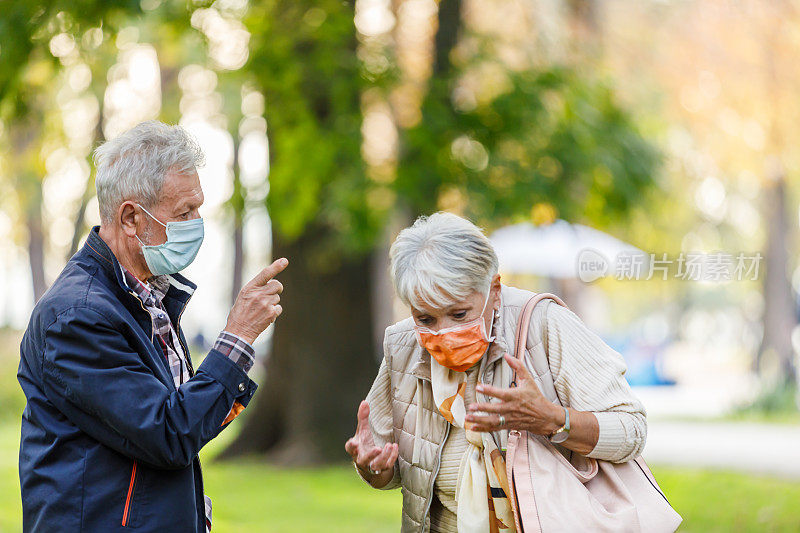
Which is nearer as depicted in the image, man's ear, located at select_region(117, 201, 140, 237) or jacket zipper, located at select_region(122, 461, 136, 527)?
jacket zipper, located at select_region(122, 461, 136, 527)

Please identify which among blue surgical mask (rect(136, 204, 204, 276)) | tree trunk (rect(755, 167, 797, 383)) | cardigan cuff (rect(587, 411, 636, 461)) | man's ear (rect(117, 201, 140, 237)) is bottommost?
tree trunk (rect(755, 167, 797, 383))

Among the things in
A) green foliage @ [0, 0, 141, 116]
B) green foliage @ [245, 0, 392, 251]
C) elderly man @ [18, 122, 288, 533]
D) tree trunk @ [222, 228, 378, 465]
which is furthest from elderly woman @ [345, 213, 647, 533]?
tree trunk @ [222, 228, 378, 465]

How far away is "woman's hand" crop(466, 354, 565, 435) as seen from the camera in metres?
2.71

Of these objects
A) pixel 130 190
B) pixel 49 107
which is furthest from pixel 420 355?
pixel 49 107

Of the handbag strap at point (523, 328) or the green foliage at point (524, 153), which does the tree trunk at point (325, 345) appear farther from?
the handbag strap at point (523, 328)

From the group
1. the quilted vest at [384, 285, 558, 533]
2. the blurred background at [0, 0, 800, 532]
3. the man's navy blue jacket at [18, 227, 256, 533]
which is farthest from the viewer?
the blurred background at [0, 0, 800, 532]

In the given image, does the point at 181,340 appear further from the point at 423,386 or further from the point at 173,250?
the point at 423,386

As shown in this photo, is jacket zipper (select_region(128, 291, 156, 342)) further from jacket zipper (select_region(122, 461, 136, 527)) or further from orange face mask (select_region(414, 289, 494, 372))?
orange face mask (select_region(414, 289, 494, 372))

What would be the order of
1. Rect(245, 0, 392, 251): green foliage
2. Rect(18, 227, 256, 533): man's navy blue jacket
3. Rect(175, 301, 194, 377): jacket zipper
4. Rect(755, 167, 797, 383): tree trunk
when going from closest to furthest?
Rect(18, 227, 256, 533): man's navy blue jacket < Rect(175, 301, 194, 377): jacket zipper < Rect(245, 0, 392, 251): green foliage < Rect(755, 167, 797, 383): tree trunk

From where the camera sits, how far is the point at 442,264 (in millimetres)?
2918

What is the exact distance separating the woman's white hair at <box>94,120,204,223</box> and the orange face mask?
3.09ft

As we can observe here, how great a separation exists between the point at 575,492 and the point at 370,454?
67 cm

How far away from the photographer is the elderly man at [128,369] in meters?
2.66

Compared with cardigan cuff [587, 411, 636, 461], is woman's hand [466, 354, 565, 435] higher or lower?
higher
